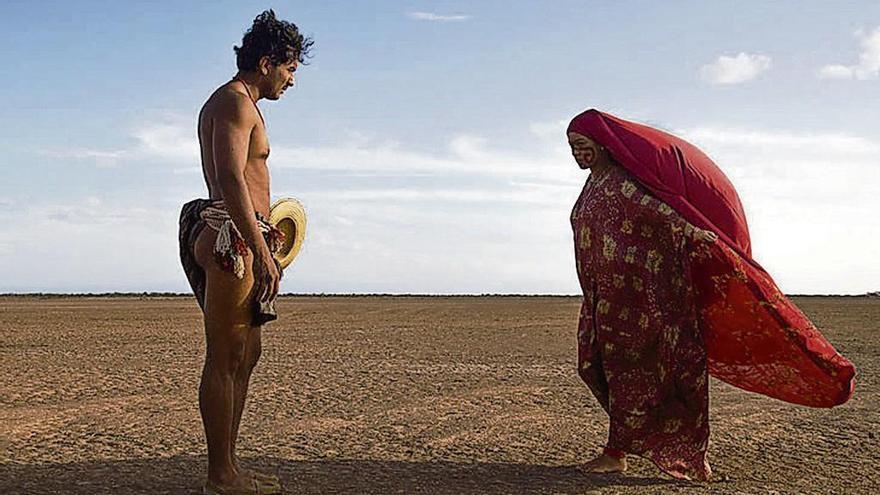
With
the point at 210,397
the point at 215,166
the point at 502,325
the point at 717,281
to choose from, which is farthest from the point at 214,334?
the point at 502,325

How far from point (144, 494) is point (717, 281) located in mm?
3288

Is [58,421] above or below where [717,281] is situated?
below

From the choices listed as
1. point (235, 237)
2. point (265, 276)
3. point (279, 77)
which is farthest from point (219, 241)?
point (279, 77)

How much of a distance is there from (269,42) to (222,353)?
1566 millimetres

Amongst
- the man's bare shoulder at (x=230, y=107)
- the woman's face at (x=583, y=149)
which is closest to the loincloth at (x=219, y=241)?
the man's bare shoulder at (x=230, y=107)

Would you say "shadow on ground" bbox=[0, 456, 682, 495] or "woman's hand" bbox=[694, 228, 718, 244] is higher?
"woman's hand" bbox=[694, 228, 718, 244]

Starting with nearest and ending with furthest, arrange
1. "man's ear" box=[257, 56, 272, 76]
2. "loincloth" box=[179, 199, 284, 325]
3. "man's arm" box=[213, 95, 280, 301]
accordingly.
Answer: "man's arm" box=[213, 95, 280, 301] → "loincloth" box=[179, 199, 284, 325] → "man's ear" box=[257, 56, 272, 76]

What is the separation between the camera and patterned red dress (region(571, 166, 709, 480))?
6004mm

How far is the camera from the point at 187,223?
5.38m

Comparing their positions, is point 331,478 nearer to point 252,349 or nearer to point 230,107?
Answer: point 252,349

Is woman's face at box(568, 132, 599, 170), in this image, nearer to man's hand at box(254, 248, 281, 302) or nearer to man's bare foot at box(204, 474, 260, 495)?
man's hand at box(254, 248, 281, 302)

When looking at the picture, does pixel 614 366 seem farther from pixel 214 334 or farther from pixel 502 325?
pixel 502 325

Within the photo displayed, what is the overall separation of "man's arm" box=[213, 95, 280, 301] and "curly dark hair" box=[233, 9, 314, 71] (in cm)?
30

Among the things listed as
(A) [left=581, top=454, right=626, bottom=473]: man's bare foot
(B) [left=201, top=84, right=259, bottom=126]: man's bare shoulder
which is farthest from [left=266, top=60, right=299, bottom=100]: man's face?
(A) [left=581, top=454, right=626, bottom=473]: man's bare foot
